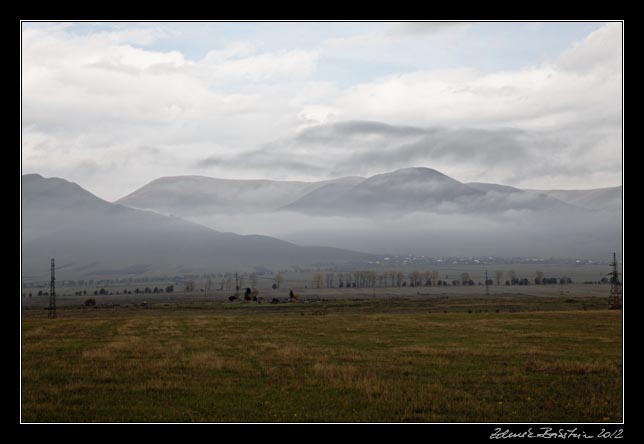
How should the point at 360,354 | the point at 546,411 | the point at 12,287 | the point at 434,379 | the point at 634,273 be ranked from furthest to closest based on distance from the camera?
1. the point at 360,354
2. the point at 434,379
3. the point at 546,411
4. the point at 634,273
5. the point at 12,287

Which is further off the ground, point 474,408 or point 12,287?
point 12,287

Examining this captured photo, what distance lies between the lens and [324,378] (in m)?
24.7

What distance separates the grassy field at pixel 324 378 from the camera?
64.2 feet

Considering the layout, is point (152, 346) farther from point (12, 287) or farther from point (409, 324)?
point (409, 324)

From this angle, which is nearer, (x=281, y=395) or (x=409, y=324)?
(x=281, y=395)

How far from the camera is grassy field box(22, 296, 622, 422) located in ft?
64.2

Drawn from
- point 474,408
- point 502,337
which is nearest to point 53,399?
point 474,408

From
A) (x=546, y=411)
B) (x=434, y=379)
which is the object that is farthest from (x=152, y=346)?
(x=546, y=411)

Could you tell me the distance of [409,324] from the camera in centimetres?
5378

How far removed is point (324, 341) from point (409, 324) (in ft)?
53.4

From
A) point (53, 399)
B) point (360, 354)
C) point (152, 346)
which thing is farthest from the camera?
point (152, 346)

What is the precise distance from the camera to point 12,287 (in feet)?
53.0

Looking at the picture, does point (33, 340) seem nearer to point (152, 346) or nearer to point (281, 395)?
point (152, 346)

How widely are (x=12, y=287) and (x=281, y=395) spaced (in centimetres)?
968
